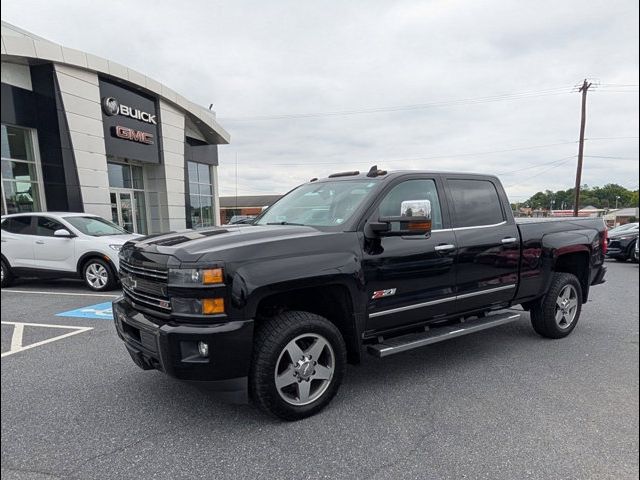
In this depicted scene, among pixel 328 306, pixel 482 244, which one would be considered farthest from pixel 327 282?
pixel 482 244

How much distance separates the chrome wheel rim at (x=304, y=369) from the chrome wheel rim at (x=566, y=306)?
312 cm

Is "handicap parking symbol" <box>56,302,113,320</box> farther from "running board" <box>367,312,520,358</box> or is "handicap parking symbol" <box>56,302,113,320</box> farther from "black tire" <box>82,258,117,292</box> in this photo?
"running board" <box>367,312,520,358</box>

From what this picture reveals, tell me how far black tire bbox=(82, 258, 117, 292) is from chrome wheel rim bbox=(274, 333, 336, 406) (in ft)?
18.3

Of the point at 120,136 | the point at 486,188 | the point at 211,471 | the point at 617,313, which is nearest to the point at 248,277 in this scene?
the point at 211,471

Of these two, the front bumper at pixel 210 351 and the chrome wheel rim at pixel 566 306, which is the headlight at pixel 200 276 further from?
the chrome wheel rim at pixel 566 306

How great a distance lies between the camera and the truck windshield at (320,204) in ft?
11.2

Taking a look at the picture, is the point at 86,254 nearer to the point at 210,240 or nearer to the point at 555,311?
Result: the point at 210,240

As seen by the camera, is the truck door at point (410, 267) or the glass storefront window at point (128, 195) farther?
the glass storefront window at point (128, 195)

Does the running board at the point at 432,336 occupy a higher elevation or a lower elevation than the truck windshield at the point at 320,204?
lower

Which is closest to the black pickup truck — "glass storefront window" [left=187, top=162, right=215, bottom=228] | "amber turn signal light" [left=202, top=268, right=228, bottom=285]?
"amber turn signal light" [left=202, top=268, right=228, bottom=285]

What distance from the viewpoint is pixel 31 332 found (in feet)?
15.7

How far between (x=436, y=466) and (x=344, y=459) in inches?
21.7

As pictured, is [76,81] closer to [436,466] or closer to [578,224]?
[436,466]

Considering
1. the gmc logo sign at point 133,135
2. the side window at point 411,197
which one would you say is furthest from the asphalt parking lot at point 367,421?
the gmc logo sign at point 133,135
